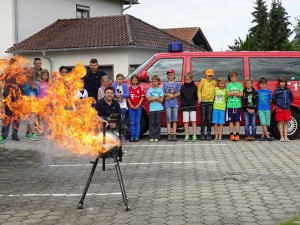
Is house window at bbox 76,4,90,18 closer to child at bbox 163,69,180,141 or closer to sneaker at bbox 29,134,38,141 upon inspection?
sneaker at bbox 29,134,38,141

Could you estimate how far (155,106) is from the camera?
13961 mm

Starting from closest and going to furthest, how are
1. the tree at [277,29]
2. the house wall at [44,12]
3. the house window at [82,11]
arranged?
1. the house wall at [44,12]
2. the house window at [82,11]
3. the tree at [277,29]

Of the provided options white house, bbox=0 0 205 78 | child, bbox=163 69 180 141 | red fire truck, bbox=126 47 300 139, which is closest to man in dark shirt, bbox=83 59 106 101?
red fire truck, bbox=126 47 300 139

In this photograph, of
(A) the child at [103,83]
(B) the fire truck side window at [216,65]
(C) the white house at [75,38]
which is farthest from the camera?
(C) the white house at [75,38]

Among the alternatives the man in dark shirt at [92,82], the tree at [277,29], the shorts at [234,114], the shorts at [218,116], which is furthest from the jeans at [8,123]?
the tree at [277,29]

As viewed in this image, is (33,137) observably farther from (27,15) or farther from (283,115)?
(27,15)

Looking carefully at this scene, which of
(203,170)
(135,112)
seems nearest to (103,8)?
(135,112)

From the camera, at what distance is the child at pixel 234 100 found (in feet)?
45.0

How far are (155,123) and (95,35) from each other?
14362mm

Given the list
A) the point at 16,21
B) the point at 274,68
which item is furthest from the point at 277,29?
the point at 274,68

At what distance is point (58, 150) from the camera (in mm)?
13117

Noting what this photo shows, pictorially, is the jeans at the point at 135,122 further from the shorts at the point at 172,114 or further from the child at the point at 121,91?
the shorts at the point at 172,114

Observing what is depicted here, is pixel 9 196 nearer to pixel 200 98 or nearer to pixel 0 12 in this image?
pixel 200 98

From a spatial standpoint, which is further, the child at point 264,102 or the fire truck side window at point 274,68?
the fire truck side window at point 274,68
